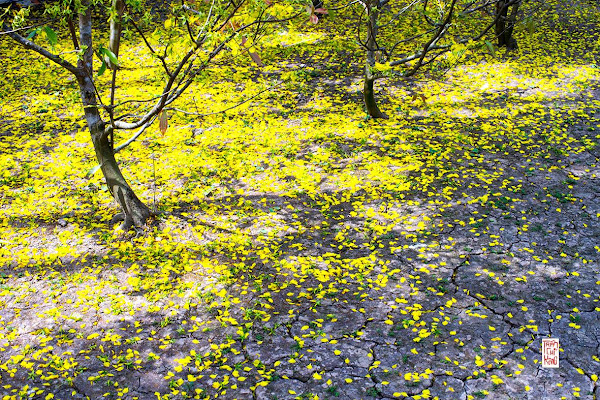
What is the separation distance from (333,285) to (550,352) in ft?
6.30

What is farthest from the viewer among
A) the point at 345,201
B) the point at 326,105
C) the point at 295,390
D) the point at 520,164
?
the point at 326,105

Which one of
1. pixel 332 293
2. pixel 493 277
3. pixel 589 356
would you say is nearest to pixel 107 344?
pixel 332 293

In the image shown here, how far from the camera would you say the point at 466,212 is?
18.4 feet

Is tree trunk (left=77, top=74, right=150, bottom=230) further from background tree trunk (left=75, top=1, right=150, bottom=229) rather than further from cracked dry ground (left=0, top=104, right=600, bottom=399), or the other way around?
cracked dry ground (left=0, top=104, right=600, bottom=399)

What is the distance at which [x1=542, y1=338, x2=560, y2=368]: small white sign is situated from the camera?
3605mm

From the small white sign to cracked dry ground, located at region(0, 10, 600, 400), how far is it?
0.05 meters

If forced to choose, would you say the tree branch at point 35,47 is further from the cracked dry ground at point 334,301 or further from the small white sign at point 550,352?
the small white sign at point 550,352

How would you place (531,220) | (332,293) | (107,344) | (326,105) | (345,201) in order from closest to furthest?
1. (107,344)
2. (332,293)
3. (531,220)
4. (345,201)
5. (326,105)

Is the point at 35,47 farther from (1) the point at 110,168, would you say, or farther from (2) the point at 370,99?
(2) the point at 370,99

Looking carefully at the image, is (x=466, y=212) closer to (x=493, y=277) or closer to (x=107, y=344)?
(x=493, y=277)

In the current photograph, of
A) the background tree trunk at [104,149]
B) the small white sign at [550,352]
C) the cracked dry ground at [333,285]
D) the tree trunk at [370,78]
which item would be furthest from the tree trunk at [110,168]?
the small white sign at [550,352]

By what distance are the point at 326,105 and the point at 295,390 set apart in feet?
19.9

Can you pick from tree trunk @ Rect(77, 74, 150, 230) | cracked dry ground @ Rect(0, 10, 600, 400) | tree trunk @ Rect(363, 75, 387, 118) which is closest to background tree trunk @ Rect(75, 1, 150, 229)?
tree trunk @ Rect(77, 74, 150, 230)

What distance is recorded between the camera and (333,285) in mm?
4590
